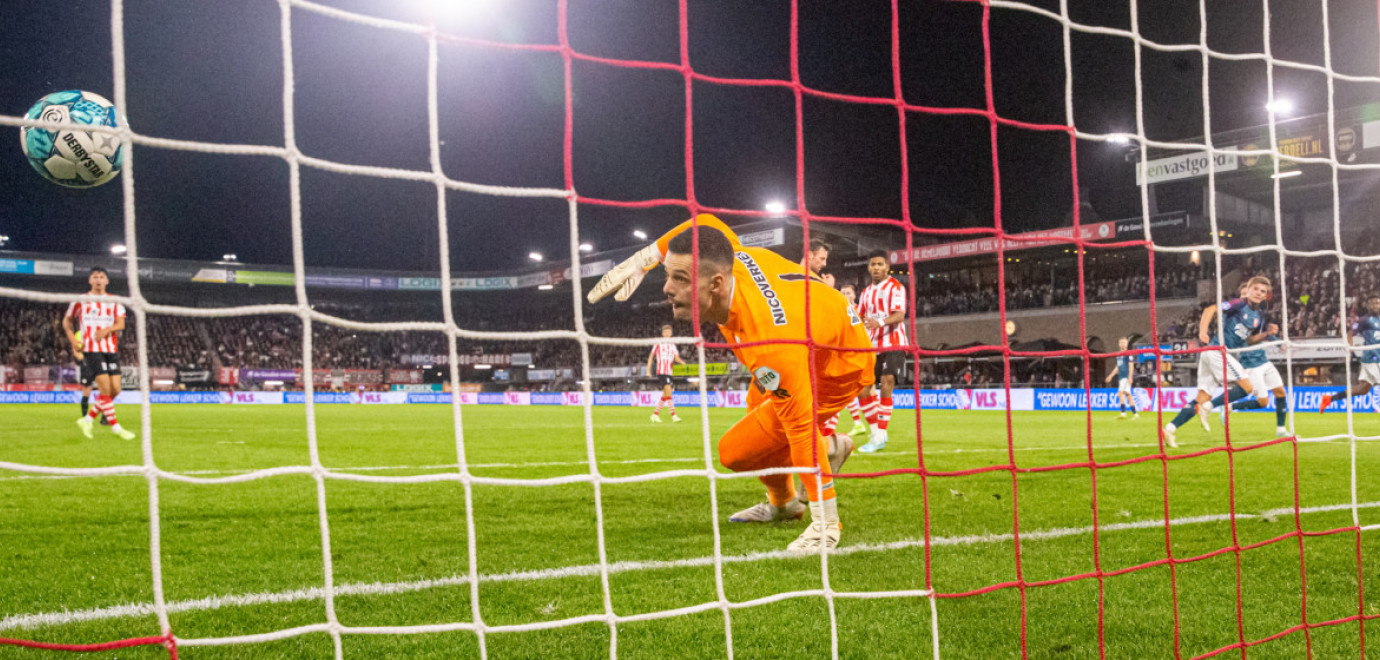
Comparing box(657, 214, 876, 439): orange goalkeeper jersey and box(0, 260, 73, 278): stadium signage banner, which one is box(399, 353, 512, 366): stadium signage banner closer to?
box(0, 260, 73, 278): stadium signage banner

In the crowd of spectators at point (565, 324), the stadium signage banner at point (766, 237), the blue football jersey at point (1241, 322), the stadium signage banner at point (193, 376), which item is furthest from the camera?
the stadium signage banner at point (193, 376)

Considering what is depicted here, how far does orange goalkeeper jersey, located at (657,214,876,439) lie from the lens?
3.54 m

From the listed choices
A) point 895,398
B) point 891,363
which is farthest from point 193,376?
point 891,363

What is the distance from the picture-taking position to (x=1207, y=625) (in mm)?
2646

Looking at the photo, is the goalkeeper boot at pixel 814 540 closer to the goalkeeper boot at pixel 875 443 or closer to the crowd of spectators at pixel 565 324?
the goalkeeper boot at pixel 875 443

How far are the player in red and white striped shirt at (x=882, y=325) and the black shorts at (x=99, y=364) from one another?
27.8 ft

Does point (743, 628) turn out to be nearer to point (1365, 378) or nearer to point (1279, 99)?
point (1365, 378)

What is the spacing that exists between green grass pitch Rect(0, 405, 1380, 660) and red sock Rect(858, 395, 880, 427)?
2.47 m

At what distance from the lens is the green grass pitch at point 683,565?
250cm

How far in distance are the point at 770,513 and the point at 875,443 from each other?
169 inches

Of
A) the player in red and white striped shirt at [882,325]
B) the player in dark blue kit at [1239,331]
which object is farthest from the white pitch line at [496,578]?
the player in dark blue kit at [1239,331]

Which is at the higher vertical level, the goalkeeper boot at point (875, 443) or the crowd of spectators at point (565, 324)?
the crowd of spectators at point (565, 324)

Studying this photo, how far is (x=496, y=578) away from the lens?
314 cm

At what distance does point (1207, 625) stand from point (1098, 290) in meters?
30.0
